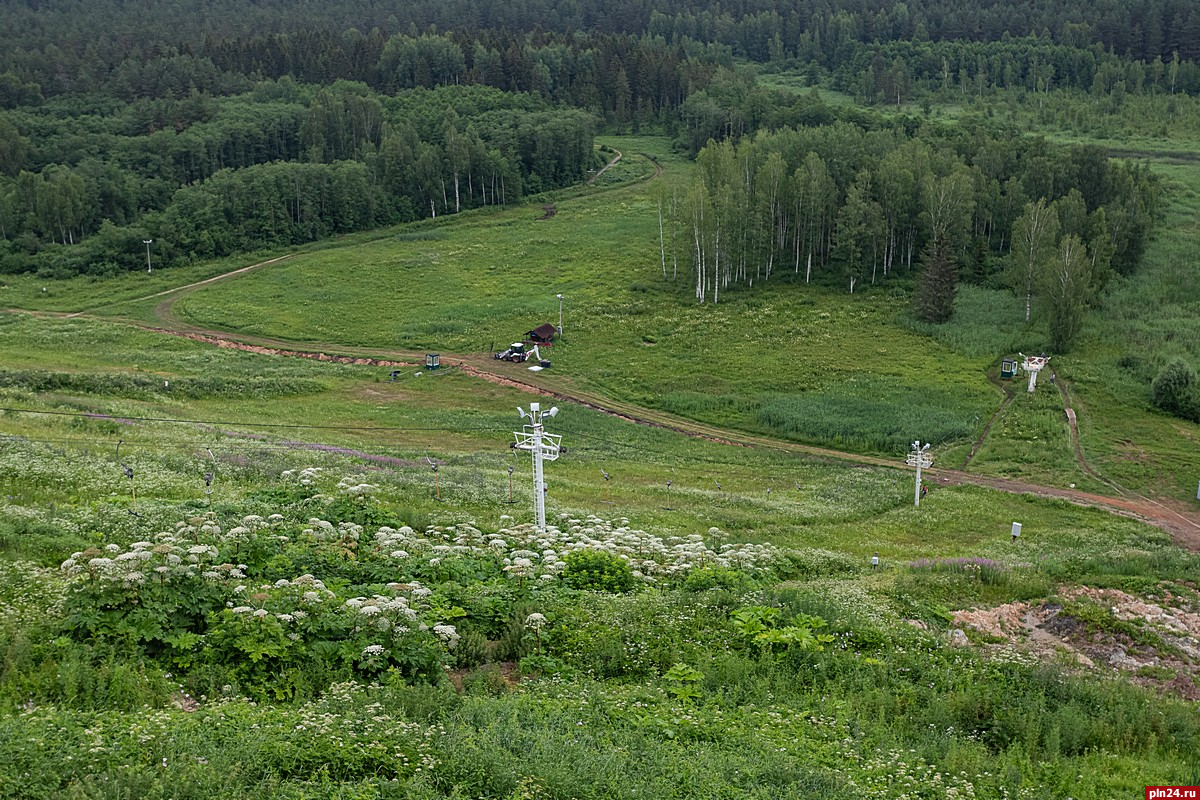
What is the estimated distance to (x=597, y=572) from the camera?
24719mm

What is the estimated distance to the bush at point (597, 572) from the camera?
24203mm

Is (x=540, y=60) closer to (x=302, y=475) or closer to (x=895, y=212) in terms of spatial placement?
(x=895, y=212)

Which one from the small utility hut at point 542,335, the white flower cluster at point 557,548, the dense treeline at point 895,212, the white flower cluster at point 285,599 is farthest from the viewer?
the dense treeline at point 895,212

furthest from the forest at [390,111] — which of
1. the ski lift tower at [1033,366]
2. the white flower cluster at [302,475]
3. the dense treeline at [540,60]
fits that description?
the white flower cluster at [302,475]

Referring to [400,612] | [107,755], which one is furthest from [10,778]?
[400,612]

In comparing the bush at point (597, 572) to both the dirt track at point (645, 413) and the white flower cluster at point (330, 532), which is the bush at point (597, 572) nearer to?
the white flower cluster at point (330, 532)

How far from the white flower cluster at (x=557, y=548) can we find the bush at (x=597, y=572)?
0.33 m

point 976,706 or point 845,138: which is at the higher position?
point 845,138

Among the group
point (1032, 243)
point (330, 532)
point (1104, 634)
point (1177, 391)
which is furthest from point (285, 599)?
point (1032, 243)

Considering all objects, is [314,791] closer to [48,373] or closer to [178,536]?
[178,536]

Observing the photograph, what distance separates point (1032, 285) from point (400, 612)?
70.0 meters

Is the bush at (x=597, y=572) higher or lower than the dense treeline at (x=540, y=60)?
lower

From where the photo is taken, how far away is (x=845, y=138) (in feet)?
324

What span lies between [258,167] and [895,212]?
7188cm
